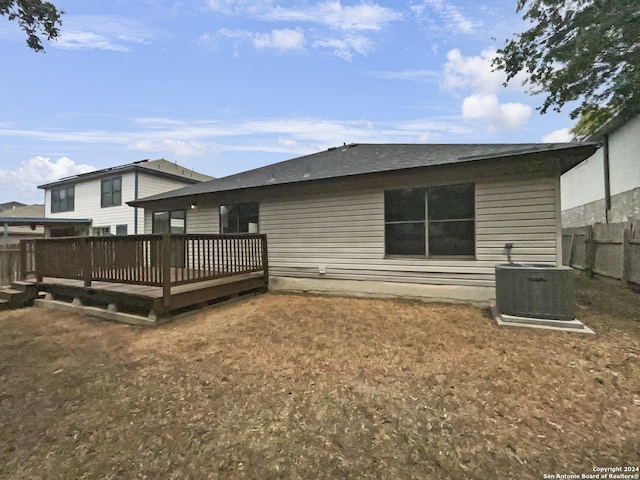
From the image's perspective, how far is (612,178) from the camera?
11016mm

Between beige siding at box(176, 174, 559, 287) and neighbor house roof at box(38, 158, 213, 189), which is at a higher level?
neighbor house roof at box(38, 158, 213, 189)

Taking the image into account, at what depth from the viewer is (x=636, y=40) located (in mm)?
7496

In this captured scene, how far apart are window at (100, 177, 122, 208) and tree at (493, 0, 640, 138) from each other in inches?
718

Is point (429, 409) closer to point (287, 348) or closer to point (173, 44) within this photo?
point (287, 348)

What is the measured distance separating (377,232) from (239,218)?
4353mm

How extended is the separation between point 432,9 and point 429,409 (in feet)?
35.5

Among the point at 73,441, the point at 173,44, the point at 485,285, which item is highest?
the point at 173,44

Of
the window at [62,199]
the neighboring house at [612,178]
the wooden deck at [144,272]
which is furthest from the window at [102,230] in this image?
the neighboring house at [612,178]

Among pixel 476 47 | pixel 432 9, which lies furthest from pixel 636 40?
pixel 432 9

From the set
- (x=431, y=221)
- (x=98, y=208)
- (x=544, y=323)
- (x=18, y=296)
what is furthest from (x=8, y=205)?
(x=544, y=323)

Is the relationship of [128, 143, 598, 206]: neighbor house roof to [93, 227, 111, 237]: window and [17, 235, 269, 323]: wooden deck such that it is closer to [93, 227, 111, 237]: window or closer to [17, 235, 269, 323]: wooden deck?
[17, 235, 269, 323]: wooden deck

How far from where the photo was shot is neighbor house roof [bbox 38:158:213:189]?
15960mm

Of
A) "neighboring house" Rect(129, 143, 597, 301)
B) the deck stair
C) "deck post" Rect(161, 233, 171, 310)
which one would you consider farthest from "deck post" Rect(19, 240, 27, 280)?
"deck post" Rect(161, 233, 171, 310)

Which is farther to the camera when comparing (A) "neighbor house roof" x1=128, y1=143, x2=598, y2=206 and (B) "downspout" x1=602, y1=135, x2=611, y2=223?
(B) "downspout" x1=602, y1=135, x2=611, y2=223
